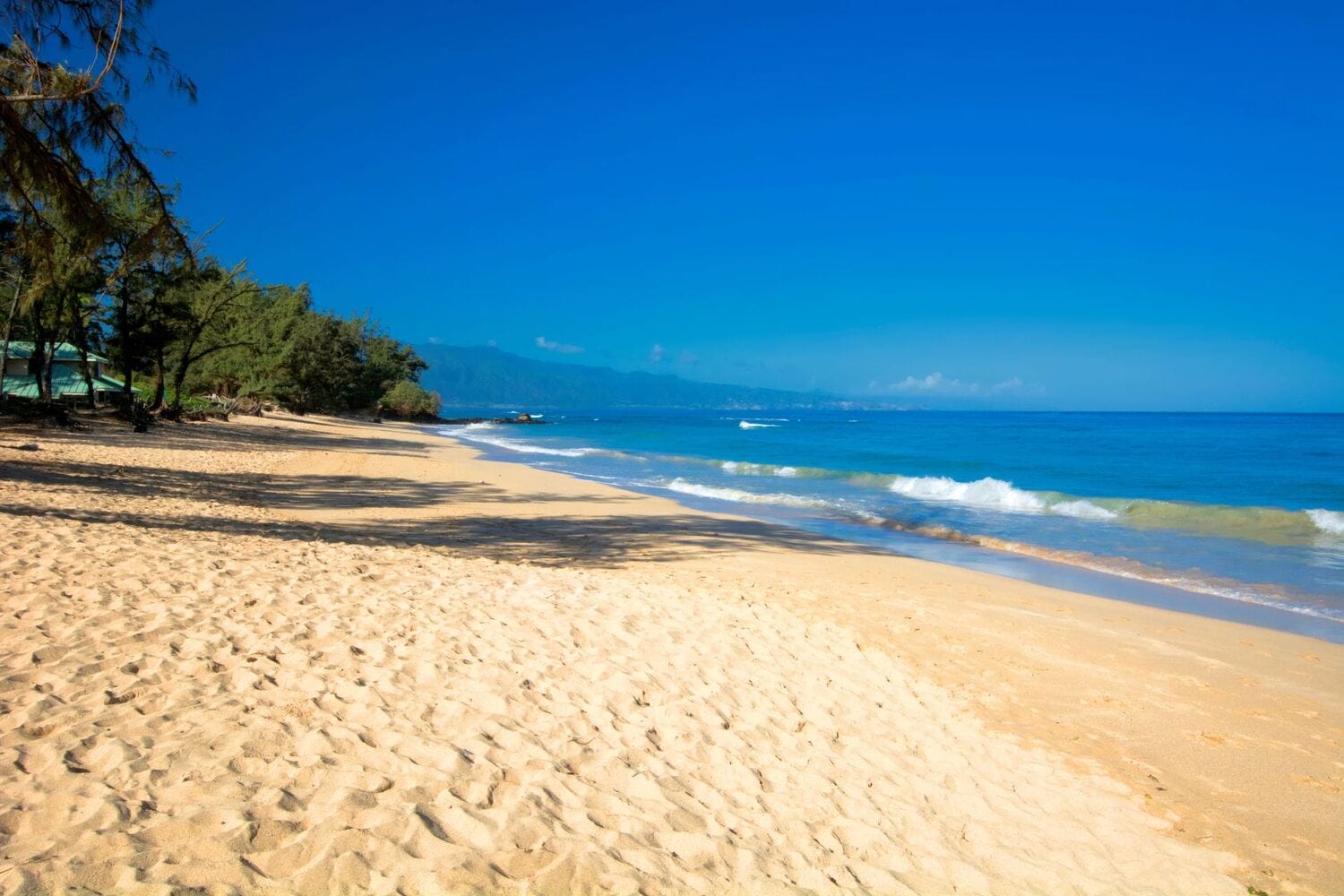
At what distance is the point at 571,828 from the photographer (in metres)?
3.53

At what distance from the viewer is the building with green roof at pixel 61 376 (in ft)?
107

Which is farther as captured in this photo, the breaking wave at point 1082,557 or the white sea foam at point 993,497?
the white sea foam at point 993,497

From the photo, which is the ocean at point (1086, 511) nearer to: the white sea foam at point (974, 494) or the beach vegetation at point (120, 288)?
the white sea foam at point (974, 494)

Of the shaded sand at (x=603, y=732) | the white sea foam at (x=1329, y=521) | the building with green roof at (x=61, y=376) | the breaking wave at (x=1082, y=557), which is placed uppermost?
the building with green roof at (x=61, y=376)

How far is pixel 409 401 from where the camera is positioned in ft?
260

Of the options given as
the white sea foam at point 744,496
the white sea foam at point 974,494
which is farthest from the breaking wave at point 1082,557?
the white sea foam at point 974,494

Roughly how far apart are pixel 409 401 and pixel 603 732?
7970 centimetres

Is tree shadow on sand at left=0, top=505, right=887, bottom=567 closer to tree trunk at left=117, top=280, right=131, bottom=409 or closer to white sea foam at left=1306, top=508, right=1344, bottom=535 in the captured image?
white sea foam at left=1306, top=508, right=1344, bottom=535

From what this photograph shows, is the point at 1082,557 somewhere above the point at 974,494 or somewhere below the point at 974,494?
below

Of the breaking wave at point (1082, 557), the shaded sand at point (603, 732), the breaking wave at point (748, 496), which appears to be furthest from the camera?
the breaking wave at point (748, 496)

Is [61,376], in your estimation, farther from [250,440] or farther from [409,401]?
[409,401]

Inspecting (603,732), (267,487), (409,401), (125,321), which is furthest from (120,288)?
(409,401)

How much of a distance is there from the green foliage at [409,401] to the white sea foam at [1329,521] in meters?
71.8

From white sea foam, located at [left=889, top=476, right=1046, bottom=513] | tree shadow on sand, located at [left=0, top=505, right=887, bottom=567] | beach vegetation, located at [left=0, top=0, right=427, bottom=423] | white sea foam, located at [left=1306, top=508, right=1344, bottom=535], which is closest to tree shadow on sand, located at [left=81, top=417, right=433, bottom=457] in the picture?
beach vegetation, located at [left=0, top=0, right=427, bottom=423]
